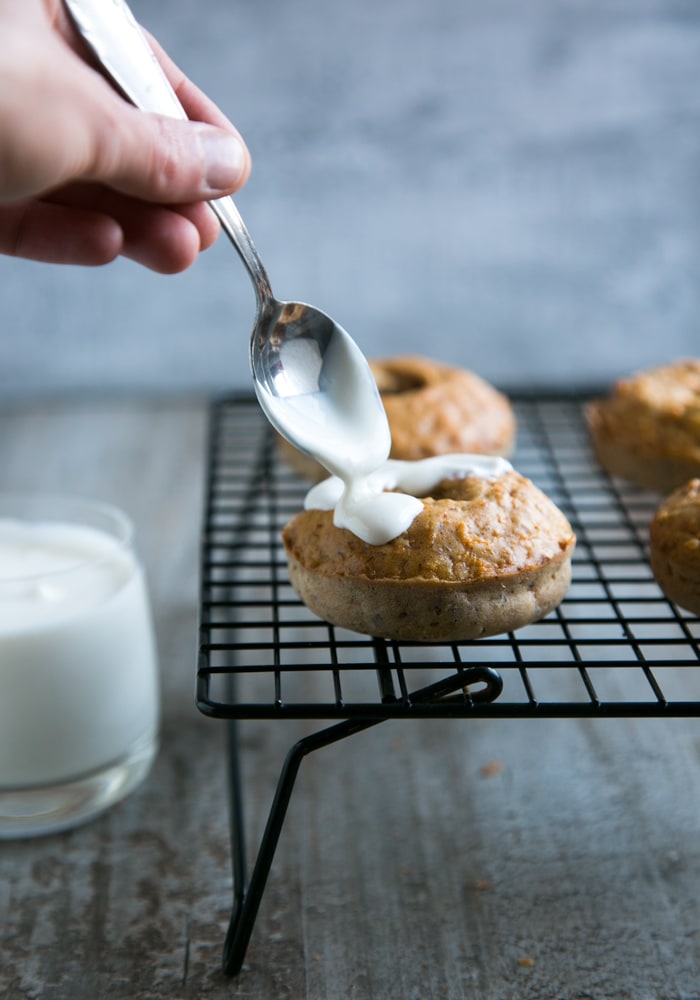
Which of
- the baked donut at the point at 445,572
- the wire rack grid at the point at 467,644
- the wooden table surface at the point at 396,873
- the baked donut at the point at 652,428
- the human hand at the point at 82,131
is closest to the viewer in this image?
the human hand at the point at 82,131

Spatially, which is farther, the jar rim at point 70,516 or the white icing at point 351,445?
the jar rim at point 70,516

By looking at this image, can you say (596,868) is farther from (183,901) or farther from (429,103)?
(429,103)

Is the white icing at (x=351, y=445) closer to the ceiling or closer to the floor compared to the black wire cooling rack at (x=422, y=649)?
closer to the ceiling

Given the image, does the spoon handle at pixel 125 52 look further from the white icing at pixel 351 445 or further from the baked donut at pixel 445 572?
the baked donut at pixel 445 572

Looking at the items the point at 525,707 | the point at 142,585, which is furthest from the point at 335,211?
the point at 525,707

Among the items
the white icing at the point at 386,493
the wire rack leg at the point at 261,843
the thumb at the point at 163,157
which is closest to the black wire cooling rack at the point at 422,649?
the wire rack leg at the point at 261,843

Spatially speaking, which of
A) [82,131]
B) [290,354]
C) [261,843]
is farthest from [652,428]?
[82,131]

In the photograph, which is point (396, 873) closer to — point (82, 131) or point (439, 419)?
point (439, 419)

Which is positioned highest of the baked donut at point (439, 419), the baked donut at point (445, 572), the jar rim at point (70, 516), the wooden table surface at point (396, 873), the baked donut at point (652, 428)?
the baked donut at point (445, 572)
